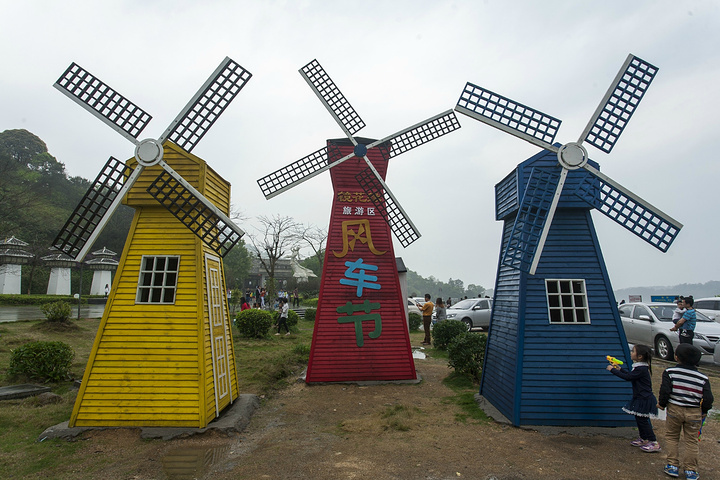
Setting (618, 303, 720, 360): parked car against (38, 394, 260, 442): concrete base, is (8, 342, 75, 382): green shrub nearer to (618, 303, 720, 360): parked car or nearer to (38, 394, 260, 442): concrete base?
(38, 394, 260, 442): concrete base

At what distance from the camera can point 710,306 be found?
50.8ft

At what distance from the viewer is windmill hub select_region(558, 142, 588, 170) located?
7.22m

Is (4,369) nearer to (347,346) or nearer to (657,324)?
(347,346)

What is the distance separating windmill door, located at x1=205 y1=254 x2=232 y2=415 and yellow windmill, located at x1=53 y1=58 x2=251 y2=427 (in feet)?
0.07

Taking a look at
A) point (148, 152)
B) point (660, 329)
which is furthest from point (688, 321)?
point (148, 152)

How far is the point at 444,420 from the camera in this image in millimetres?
7363

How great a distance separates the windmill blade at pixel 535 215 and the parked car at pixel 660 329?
8024mm

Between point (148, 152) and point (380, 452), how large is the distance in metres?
6.47

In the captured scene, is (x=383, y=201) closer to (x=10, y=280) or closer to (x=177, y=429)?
(x=177, y=429)

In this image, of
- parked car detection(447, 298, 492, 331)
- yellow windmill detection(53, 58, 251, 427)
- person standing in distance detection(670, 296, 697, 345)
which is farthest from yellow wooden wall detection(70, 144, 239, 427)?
parked car detection(447, 298, 492, 331)

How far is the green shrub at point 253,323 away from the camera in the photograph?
16.1 m

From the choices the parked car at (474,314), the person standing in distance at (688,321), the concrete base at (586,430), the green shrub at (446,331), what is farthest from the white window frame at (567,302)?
the parked car at (474,314)

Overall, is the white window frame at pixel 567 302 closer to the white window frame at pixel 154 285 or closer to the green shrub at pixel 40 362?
the white window frame at pixel 154 285

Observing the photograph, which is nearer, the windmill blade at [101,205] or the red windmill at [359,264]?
the windmill blade at [101,205]
